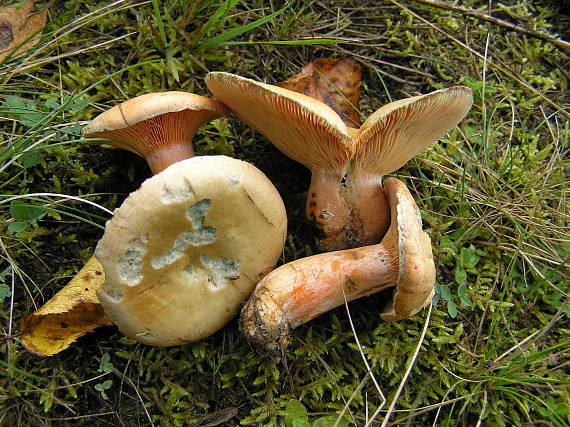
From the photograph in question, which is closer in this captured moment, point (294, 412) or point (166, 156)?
point (294, 412)

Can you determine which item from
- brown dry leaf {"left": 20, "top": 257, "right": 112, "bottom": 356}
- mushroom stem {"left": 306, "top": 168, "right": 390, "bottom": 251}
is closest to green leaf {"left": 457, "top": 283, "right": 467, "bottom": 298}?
mushroom stem {"left": 306, "top": 168, "right": 390, "bottom": 251}

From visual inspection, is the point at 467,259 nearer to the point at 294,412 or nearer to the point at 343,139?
the point at 343,139

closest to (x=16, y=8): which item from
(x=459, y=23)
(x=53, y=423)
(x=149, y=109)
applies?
(x=149, y=109)

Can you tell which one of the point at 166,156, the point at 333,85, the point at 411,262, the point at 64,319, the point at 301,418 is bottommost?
the point at 301,418

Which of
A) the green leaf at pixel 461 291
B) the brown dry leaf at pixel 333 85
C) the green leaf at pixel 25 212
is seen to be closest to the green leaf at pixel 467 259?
the green leaf at pixel 461 291

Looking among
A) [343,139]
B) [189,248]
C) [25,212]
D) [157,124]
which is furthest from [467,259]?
[25,212]

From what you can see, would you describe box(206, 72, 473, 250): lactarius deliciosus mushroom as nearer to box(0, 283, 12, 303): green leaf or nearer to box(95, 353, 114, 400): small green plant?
box(95, 353, 114, 400): small green plant

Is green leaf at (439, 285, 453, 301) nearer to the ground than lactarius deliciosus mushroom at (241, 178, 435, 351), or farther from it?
nearer to the ground
